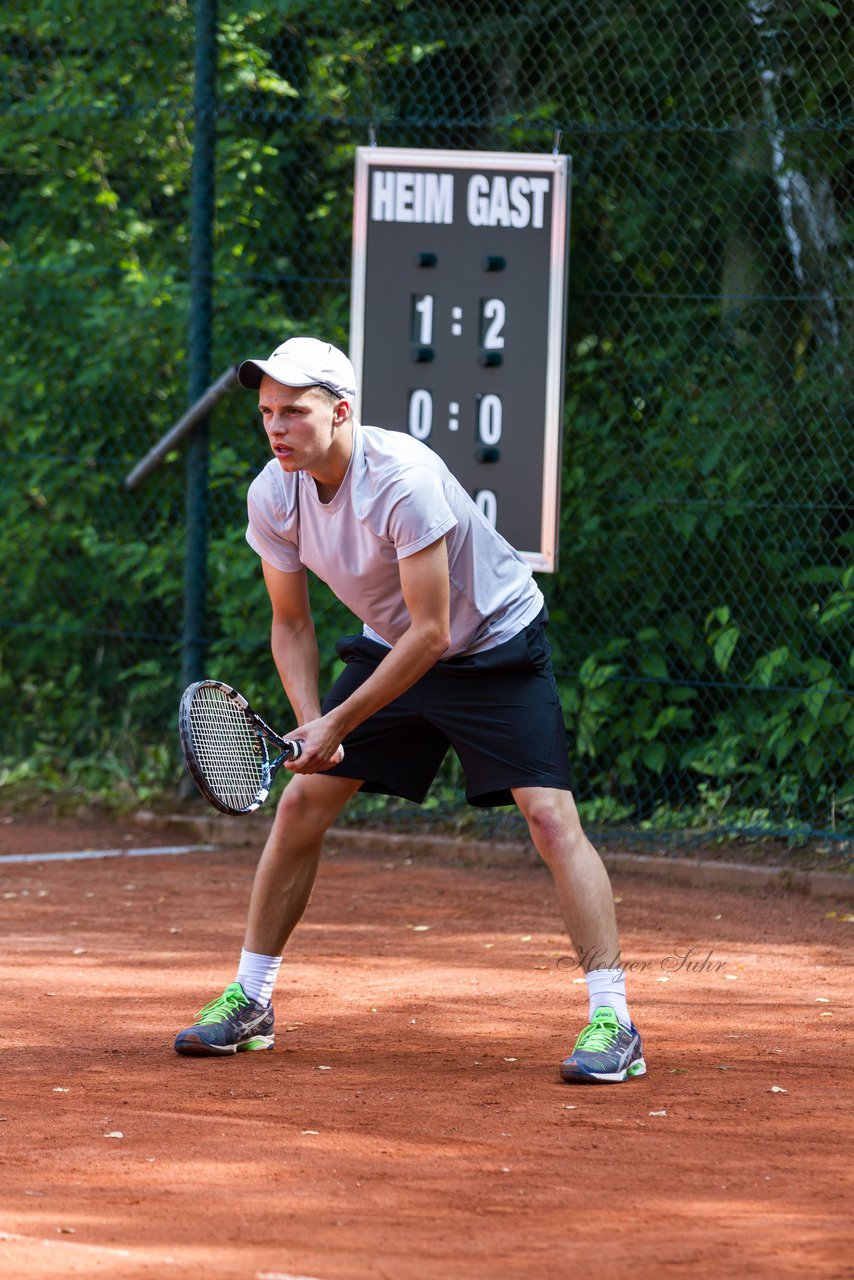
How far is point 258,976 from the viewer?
4.75 m

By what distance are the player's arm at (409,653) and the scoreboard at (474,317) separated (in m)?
3.10

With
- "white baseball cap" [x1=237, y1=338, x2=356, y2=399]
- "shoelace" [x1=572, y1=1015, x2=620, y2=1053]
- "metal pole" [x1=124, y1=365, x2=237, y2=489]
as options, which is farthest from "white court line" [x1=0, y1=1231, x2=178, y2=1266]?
"metal pole" [x1=124, y1=365, x2=237, y2=489]

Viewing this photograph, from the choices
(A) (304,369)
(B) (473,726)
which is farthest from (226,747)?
(A) (304,369)

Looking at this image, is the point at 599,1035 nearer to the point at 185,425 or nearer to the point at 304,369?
the point at 304,369

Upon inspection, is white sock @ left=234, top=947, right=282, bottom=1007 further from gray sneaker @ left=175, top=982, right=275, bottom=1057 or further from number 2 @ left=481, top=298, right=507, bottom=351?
number 2 @ left=481, top=298, right=507, bottom=351

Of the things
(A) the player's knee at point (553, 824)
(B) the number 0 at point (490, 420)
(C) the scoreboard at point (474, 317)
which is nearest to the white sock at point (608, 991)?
(A) the player's knee at point (553, 824)

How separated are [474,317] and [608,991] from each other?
3.80 metres

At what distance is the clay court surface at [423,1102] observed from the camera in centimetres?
324

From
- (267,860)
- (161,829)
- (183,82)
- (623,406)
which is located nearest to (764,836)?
(623,406)

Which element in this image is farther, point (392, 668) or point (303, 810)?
point (303, 810)

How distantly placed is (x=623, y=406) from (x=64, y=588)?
323cm

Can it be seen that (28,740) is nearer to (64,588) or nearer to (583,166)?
(64,588)

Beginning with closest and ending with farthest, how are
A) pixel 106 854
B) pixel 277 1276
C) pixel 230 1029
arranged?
pixel 277 1276 → pixel 230 1029 → pixel 106 854

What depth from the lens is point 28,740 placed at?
973 centimetres
